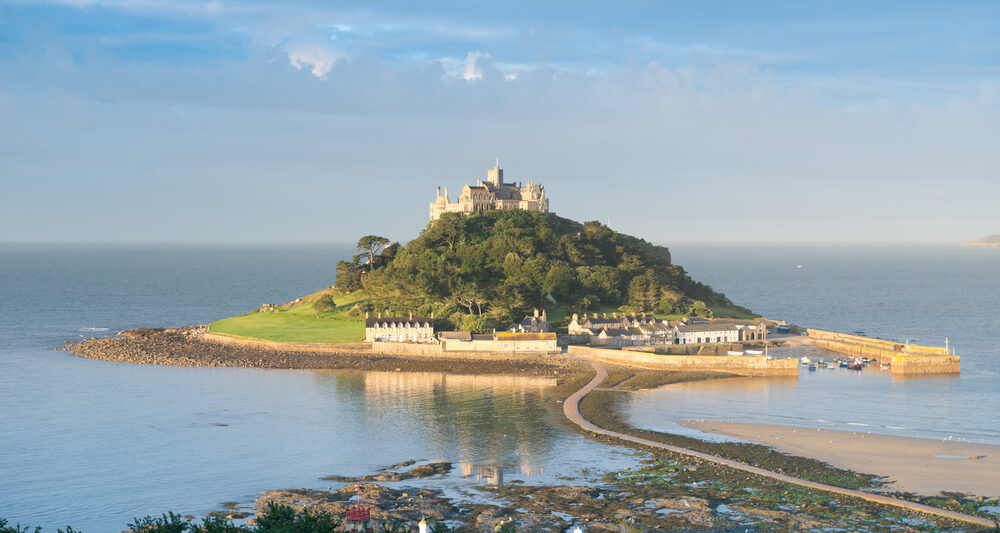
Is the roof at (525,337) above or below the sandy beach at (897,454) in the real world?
above

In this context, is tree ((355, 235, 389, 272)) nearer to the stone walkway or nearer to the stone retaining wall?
the stone retaining wall

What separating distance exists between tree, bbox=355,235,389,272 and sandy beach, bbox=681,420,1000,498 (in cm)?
6207

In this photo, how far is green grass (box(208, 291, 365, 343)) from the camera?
8838cm

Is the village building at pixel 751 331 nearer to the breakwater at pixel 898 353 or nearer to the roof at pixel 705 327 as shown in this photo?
the roof at pixel 705 327

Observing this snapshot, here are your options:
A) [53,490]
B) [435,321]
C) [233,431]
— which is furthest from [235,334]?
[53,490]

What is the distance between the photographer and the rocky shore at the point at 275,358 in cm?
7625

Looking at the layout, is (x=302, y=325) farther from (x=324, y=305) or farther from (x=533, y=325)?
(x=533, y=325)

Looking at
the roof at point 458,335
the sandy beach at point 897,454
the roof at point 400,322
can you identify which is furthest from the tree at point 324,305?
the sandy beach at point 897,454

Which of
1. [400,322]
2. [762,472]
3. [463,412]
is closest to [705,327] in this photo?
[400,322]

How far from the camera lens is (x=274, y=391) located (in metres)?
66.2

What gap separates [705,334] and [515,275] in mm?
22169

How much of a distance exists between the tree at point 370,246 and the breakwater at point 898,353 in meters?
51.7


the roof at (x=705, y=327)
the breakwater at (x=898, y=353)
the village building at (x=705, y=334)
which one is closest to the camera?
the breakwater at (x=898, y=353)

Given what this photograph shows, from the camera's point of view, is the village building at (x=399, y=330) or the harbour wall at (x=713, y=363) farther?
the village building at (x=399, y=330)
